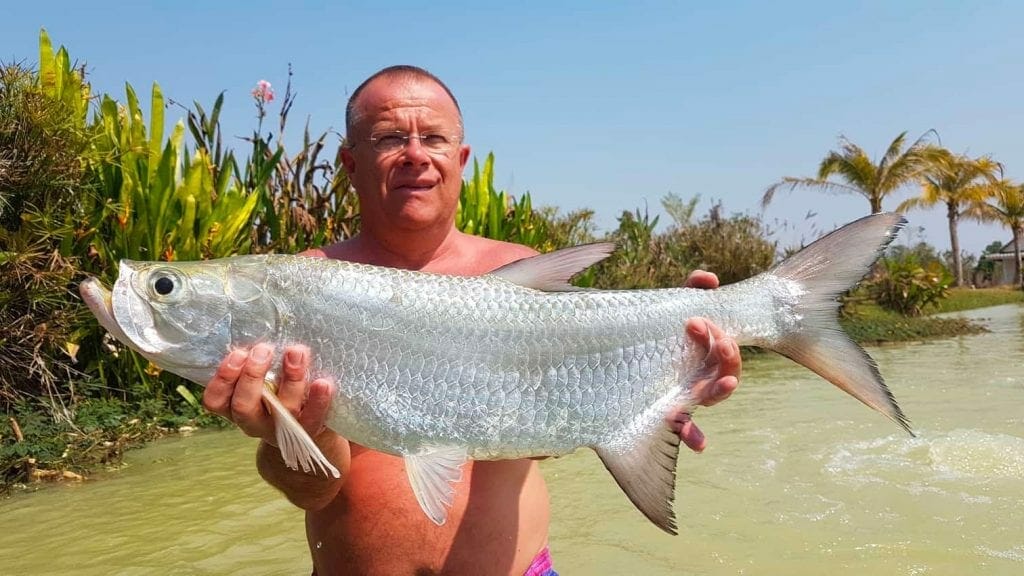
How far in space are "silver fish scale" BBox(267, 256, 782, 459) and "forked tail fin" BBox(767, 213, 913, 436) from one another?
39 cm

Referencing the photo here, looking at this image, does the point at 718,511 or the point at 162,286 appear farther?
the point at 718,511

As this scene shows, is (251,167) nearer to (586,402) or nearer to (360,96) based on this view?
(360,96)

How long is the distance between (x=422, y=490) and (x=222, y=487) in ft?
17.3

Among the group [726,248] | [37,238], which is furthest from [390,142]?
[726,248]

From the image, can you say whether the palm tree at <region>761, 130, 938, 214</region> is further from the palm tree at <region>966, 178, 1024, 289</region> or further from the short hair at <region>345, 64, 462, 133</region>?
the short hair at <region>345, 64, 462, 133</region>

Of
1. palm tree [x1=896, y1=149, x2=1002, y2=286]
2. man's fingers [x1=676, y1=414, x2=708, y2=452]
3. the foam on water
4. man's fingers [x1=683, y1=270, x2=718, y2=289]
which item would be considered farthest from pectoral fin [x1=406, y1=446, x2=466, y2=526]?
palm tree [x1=896, y1=149, x2=1002, y2=286]

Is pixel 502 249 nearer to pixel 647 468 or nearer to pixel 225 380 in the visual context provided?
pixel 647 468

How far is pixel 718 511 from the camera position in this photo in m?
6.37

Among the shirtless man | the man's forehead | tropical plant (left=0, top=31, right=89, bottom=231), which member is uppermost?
tropical plant (left=0, top=31, right=89, bottom=231)

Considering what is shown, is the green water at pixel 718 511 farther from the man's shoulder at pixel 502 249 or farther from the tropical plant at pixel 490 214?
the tropical plant at pixel 490 214

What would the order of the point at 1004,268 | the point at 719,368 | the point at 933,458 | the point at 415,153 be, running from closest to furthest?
1. the point at 719,368
2. the point at 415,153
3. the point at 933,458
4. the point at 1004,268

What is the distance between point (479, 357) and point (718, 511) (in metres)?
4.51

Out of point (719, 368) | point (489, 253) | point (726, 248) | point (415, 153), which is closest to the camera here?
point (719, 368)

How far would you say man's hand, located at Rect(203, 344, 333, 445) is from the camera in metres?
2.43
